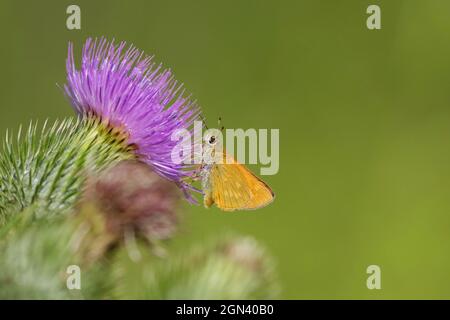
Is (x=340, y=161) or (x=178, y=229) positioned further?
(x=340, y=161)

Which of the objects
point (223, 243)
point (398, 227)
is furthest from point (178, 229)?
point (398, 227)

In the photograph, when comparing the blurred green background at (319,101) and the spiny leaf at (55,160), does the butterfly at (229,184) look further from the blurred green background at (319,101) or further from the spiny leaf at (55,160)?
the blurred green background at (319,101)

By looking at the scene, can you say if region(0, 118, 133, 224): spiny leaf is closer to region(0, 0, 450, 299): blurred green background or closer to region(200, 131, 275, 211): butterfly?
region(200, 131, 275, 211): butterfly

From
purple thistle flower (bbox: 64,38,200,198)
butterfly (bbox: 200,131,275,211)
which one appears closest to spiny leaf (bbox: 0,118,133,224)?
purple thistle flower (bbox: 64,38,200,198)

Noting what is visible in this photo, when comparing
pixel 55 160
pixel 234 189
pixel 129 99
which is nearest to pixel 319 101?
pixel 234 189

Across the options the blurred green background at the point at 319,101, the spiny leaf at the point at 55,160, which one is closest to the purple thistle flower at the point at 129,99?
the spiny leaf at the point at 55,160

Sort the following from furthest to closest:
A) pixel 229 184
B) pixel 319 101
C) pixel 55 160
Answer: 1. pixel 319 101
2. pixel 229 184
3. pixel 55 160

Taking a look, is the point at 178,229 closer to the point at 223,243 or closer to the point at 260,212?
the point at 223,243

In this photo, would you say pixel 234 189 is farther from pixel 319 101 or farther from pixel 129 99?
pixel 319 101
